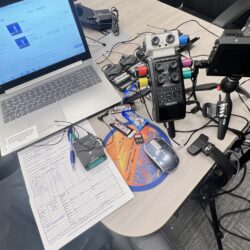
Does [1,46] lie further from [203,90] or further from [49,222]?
[203,90]

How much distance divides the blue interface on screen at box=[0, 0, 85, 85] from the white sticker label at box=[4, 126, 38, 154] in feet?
0.68

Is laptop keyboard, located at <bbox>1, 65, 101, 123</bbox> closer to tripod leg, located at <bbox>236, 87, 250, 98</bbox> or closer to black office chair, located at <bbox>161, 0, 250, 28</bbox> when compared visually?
tripod leg, located at <bbox>236, 87, 250, 98</bbox>

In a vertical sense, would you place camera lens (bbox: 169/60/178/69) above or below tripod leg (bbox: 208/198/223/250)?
above

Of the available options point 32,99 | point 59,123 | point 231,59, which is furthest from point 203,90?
point 32,99

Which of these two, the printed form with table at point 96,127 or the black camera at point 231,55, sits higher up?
the black camera at point 231,55

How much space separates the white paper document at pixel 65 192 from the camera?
2.07 feet

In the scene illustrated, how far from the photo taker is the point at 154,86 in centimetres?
71

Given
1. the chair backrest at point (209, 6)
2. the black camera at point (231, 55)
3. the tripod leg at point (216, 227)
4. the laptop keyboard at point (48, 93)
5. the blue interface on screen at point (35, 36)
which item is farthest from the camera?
the chair backrest at point (209, 6)

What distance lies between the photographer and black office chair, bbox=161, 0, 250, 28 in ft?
3.68

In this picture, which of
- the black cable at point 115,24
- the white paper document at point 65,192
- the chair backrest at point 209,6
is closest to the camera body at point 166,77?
the white paper document at point 65,192

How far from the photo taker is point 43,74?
0.90 metres

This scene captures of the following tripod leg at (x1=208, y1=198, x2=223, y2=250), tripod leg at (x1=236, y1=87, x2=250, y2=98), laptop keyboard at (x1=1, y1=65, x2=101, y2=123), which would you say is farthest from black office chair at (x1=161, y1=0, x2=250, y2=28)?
tripod leg at (x1=208, y1=198, x2=223, y2=250)

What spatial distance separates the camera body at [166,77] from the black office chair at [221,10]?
1.87 feet

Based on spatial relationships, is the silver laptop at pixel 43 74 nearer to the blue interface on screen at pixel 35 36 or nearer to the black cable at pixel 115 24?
the blue interface on screen at pixel 35 36
